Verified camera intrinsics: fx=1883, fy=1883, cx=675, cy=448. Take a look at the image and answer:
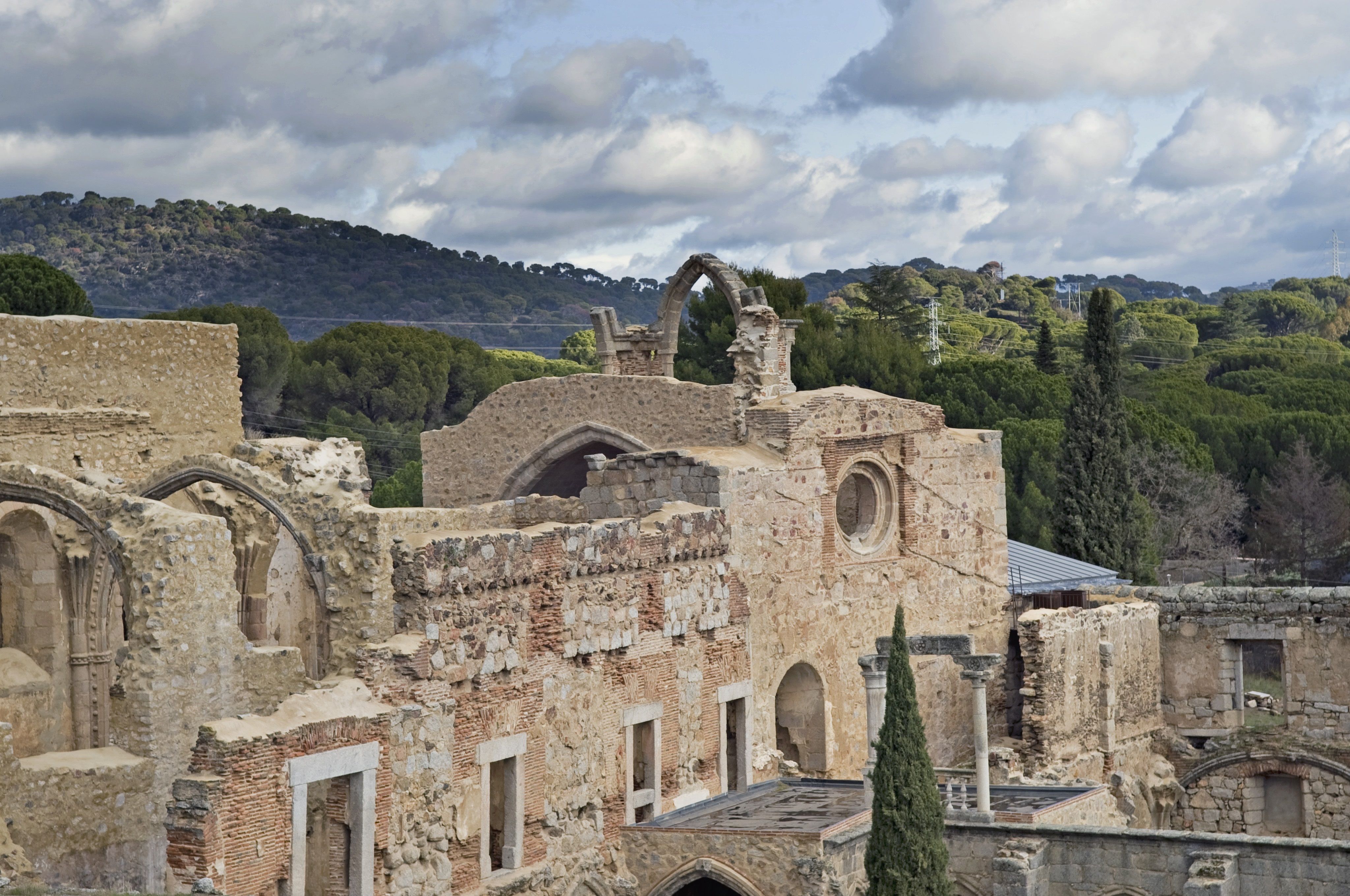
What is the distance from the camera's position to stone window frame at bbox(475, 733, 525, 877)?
66.8 feet

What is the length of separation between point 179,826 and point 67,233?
93182mm

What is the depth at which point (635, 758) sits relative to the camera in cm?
2347

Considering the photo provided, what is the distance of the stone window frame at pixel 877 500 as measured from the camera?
1088 inches

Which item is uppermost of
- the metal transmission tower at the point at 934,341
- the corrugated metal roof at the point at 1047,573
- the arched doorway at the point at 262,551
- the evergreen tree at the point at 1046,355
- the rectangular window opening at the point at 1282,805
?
the metal transmission tower at the point at 934,341

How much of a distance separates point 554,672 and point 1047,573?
1453 centimetres

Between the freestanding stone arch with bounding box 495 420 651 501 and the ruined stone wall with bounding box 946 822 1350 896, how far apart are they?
29.0 ft

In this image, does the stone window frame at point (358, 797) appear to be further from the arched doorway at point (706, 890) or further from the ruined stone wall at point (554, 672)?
the arched doorway at point (706, 890)

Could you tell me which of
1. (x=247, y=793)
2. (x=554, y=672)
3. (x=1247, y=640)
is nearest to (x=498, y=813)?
(x=554, y=672)

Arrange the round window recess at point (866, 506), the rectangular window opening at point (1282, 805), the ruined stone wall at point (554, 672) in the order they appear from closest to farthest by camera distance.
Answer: the ruined stone wall at point (554, 672)
the round window recess at point (866, 506)
the rectangular window opening at point (1282, 805)

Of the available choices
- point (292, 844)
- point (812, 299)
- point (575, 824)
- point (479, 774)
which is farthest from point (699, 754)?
point (812, 299)

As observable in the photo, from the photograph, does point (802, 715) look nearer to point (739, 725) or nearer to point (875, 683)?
point (739, 725)

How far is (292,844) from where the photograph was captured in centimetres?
1767

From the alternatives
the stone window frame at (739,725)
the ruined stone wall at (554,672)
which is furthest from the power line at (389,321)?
the ruined stone wall at (554,672)

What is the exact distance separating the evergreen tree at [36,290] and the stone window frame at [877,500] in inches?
1131
